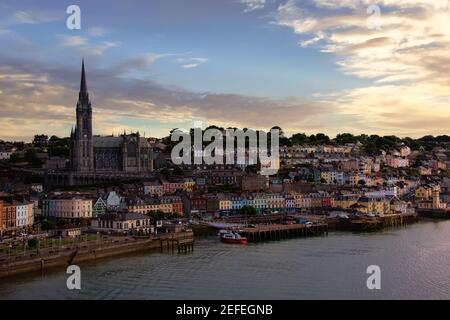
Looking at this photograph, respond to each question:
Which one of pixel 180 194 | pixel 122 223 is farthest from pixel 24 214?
pixel 180 194

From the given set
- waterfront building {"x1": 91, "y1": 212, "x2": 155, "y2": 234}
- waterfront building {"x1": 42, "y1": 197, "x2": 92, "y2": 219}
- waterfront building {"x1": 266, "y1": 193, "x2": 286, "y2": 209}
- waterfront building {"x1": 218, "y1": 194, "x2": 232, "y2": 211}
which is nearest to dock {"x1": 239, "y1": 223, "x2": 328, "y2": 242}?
waterfront building {"x1": 91, "y1": 212, "x2": 155, "y2": 234}

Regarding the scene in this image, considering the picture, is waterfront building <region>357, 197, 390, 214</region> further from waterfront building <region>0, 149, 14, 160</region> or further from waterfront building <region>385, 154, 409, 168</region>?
waterfront building <region>0, 149, 14, 160</region>

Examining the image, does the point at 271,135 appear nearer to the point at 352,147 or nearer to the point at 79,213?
the point at 352,147

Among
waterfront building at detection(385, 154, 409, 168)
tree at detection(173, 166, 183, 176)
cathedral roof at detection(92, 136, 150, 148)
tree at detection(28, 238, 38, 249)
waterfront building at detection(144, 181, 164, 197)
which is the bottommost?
tree at detection(28, 238, 38, 249)

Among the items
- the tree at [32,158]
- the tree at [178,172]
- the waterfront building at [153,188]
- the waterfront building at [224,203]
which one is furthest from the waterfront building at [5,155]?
the waterfront building at [224,203]

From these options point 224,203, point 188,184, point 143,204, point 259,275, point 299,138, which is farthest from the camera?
point 299,138

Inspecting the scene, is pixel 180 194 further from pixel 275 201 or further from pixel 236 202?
pixel 275 201
